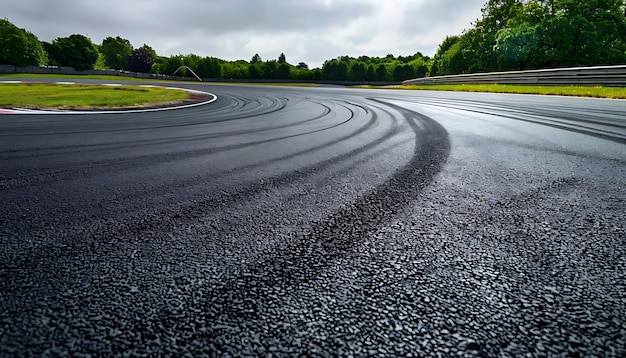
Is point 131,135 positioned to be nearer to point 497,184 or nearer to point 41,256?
point 41,256

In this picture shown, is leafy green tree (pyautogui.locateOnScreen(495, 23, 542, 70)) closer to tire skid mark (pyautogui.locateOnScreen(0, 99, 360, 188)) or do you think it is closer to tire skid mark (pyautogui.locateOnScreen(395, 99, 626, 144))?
tire skid mark (pyautogui.locateOnScreen(395, 99, 626, 144))

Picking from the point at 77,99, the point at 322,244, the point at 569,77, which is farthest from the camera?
the point at 569,77

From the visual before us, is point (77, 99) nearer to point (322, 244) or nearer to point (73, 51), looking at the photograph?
point (322, 244)

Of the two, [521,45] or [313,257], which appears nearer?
[313,257]

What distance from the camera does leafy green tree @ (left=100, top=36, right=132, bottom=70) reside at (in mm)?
88938

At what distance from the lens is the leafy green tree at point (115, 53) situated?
8894cm

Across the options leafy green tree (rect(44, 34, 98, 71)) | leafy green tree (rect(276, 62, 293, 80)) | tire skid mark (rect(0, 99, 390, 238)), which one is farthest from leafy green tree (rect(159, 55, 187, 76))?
tire skid mark (rect(0, 99, 390, 238))

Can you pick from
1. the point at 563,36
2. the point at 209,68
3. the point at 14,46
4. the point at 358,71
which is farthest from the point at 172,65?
the point at 563,36

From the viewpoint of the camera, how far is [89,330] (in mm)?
946

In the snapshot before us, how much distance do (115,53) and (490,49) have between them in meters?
92.1

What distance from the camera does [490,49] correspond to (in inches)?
1647

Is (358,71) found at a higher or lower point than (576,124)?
higher

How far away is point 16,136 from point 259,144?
10.6 ft

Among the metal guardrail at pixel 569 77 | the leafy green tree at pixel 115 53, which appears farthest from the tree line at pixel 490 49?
the metal guardrail at pixel 569 77
